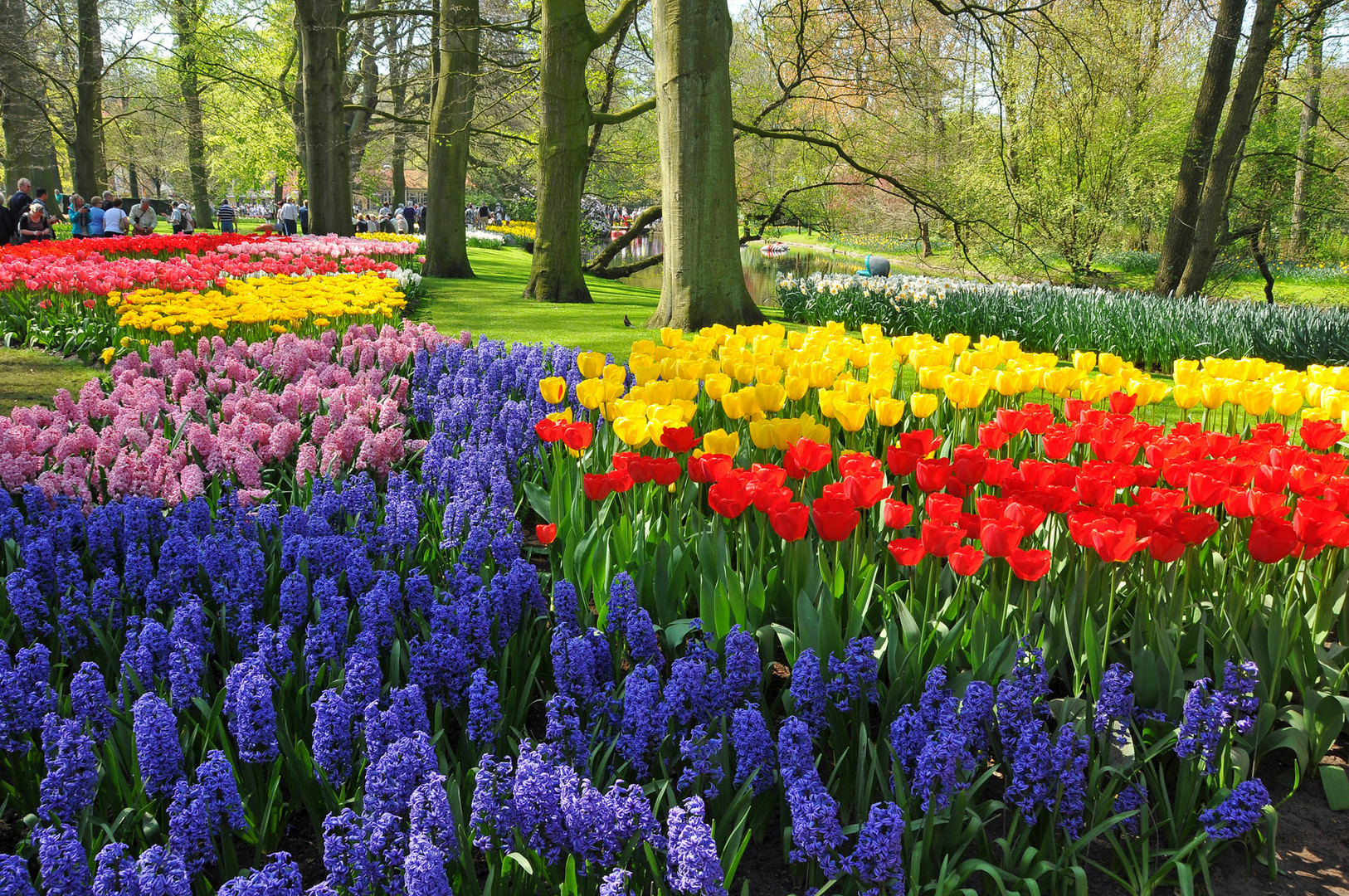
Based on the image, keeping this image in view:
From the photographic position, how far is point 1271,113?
20.6 metres

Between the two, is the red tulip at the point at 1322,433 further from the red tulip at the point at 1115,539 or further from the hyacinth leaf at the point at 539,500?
the hyacinth leaf at the point at 539,500

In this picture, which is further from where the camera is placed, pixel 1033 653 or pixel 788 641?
pixel 788 641

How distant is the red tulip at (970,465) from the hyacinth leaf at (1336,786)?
39.5 inches

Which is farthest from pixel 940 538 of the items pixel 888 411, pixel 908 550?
pixel 888 411

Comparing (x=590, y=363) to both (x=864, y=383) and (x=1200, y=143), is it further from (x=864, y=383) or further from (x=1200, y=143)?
(x=1200, y=143)

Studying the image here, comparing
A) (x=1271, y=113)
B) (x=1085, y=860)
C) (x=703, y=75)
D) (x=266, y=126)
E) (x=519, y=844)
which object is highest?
(x=266, y=126)

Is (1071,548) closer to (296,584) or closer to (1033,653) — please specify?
(1033,653)

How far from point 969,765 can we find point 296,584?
157cm

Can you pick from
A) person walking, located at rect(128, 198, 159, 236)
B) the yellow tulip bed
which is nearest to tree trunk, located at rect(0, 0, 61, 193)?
person walking, located at rect(128, 198, 159, 236)

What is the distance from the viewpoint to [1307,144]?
53.7 feet

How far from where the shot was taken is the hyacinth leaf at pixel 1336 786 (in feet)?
6.97

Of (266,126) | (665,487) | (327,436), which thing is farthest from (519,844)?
(266,126)

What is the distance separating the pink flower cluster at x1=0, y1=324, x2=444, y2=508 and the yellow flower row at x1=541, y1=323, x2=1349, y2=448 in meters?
0.97

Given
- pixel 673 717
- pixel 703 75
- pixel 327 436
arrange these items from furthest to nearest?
pixel 703 75
pixel 327 436
pixel 673 717
